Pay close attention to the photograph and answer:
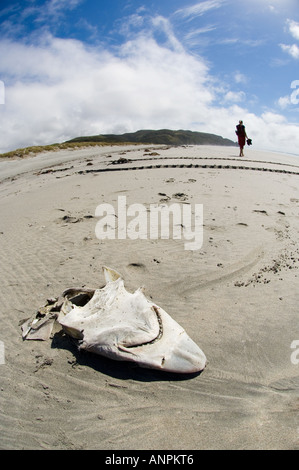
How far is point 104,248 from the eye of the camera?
5078 millimetres

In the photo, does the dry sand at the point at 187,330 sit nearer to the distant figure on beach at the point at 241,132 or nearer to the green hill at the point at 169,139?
the distant figure on beach at the point at 241,132

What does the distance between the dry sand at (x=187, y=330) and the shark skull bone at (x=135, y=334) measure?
0.15m

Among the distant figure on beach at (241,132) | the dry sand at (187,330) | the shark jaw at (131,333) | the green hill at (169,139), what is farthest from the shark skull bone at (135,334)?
the green hill at (169,139)

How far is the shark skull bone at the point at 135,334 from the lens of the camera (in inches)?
99.6

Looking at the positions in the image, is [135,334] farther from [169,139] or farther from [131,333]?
[169,139]

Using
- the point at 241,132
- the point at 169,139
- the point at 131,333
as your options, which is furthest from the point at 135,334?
the point at 169,139

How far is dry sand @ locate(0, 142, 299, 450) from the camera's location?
2.17m

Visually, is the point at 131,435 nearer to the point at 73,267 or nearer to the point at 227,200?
the point at 73,267

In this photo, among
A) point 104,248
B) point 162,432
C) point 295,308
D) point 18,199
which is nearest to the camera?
point 162,432

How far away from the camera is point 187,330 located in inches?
124

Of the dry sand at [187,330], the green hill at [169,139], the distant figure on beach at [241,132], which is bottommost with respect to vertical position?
the dry sand at [187,330]

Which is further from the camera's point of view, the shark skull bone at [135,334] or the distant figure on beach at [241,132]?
the distant figure on beach at [241,132]
